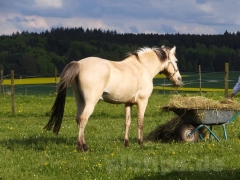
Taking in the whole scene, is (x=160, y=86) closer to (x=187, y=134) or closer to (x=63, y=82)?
(x=187, y=134)

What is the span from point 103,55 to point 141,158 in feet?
217

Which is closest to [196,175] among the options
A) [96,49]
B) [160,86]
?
[160,86]

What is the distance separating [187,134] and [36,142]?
3289 mm

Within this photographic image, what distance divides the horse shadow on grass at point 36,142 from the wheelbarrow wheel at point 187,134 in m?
2.38

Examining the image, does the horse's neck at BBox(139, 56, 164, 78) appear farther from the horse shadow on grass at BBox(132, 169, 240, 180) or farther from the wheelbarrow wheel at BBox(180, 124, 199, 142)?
the horse shadow on grass at BBox(132, 169, 240, 180)

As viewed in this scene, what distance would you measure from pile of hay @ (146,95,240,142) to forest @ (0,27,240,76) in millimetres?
46922

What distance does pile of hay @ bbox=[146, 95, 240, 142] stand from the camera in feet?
34.9

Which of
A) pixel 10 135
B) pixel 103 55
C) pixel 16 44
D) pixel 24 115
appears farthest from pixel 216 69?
pixel 10 135

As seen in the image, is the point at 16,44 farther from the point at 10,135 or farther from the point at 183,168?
the point at 183,168

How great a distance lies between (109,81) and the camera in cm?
980

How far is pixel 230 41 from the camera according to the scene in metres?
98.4

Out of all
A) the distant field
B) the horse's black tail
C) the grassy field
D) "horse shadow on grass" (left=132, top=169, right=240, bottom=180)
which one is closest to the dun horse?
the horse's black tail

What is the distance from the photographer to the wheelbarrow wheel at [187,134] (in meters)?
11.0

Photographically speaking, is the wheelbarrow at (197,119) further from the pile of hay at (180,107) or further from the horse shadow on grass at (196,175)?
the horse shadow on grass at (196,175)
